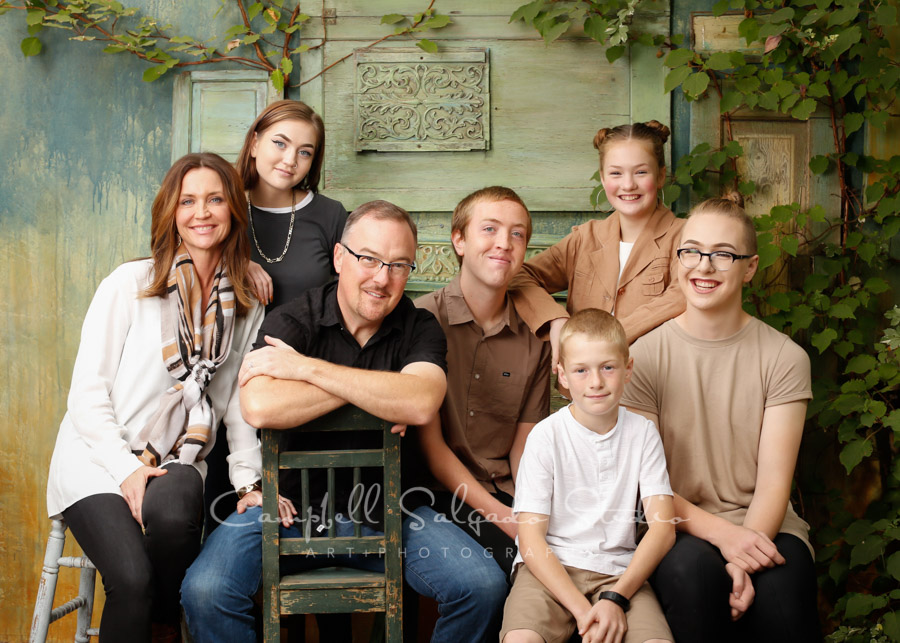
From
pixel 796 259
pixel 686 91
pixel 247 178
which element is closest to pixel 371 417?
pixel 247 178

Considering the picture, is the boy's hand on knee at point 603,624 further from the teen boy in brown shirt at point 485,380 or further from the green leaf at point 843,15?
the green leaf at point 843,15

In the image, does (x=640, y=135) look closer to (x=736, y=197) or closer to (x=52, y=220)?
(x=736, y=197)

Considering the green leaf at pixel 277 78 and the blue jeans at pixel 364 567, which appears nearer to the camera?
the blue jeans at pixel 364 567

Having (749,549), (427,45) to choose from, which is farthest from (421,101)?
(749,549)

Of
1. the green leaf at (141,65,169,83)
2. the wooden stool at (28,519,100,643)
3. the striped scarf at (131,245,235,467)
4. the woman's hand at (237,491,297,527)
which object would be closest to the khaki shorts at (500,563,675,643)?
the woman's hand at (237,491,297,527)

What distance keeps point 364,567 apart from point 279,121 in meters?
1.57

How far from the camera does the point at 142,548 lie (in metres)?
2.15

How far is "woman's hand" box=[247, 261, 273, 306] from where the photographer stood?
8.64 feet

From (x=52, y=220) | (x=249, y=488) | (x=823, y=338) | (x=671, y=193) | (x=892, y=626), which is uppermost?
(x=671, y=193)

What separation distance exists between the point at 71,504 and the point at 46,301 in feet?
4.53

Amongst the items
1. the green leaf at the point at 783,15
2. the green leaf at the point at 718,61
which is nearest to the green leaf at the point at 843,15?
the green leaf at the point at 783,15

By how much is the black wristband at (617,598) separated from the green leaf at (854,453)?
4.47 ft

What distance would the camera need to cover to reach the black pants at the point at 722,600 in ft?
6.37

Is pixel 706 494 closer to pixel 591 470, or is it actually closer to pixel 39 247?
pixel 591 470
